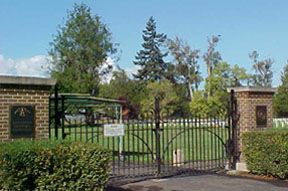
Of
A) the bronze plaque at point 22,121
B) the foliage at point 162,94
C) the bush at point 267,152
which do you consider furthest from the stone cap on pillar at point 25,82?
the foliage at point 162,94

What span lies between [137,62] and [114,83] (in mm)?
28616

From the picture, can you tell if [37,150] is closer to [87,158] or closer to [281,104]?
[87,158]

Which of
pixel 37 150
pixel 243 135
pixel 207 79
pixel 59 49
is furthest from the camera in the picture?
pixel 59 49

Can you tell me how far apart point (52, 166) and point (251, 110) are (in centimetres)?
792

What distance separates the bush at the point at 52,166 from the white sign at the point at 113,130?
295 centimetres

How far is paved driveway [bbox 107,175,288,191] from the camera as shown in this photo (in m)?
11.4

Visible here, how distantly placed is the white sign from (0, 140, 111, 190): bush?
2952 millimetres

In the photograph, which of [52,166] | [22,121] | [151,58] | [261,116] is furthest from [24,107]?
[151,58]

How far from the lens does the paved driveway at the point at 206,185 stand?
11422 mm

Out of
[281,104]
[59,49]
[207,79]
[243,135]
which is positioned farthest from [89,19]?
[243,135]

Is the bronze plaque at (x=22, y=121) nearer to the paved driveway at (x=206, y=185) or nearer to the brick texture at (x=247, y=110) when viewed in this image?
the paved driveway at (x=206, y=185)

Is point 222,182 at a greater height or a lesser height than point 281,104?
lesser

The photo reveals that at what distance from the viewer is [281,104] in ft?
189

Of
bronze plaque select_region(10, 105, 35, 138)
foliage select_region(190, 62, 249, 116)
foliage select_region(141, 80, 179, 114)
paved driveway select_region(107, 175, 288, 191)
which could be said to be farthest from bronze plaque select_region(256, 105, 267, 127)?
foliage select_region(141, 80, 179, 114)
